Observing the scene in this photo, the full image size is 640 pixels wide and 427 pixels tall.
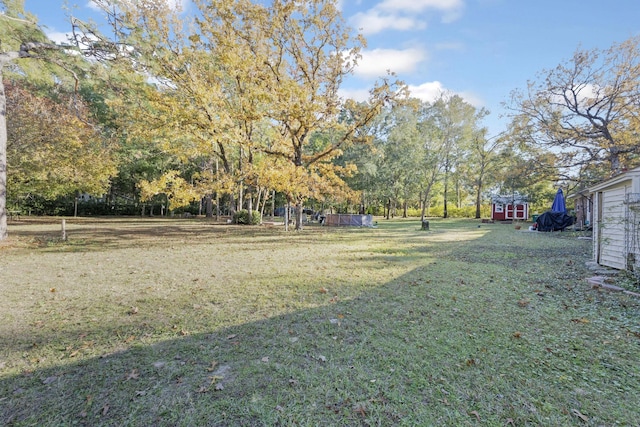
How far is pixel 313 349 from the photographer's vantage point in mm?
2775

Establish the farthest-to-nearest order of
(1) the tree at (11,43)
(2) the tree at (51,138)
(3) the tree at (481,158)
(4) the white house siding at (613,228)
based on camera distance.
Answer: (3) the tree at (481,158)
(2) the tree at (51,138)
(1) the tree at (11,43)
(4) the white house siding at (613,228)

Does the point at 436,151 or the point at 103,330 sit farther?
the point at 436,151

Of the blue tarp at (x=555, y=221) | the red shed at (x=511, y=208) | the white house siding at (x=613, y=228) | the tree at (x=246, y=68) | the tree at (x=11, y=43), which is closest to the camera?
the white house siding at (x=613, y=228)

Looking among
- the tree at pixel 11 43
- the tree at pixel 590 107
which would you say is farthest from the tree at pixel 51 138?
the tree at pixel 590 107

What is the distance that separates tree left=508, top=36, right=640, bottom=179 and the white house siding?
8.51 m

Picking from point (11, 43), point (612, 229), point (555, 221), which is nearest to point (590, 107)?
point (555, 221)

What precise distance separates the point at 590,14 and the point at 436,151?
20996mm

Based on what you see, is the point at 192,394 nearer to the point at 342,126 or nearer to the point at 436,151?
the point at 342,126

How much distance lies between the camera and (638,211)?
17.1ft

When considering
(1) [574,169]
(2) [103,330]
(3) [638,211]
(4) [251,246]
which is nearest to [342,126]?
(4) [251,246]

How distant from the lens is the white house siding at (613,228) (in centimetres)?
579

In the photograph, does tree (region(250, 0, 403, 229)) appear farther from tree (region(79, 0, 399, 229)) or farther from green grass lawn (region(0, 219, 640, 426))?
green grass lawn (region(0, 219, 640, 426))

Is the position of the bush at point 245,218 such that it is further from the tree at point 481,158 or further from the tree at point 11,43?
the tree at point 481,158

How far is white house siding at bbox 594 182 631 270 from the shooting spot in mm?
5789
